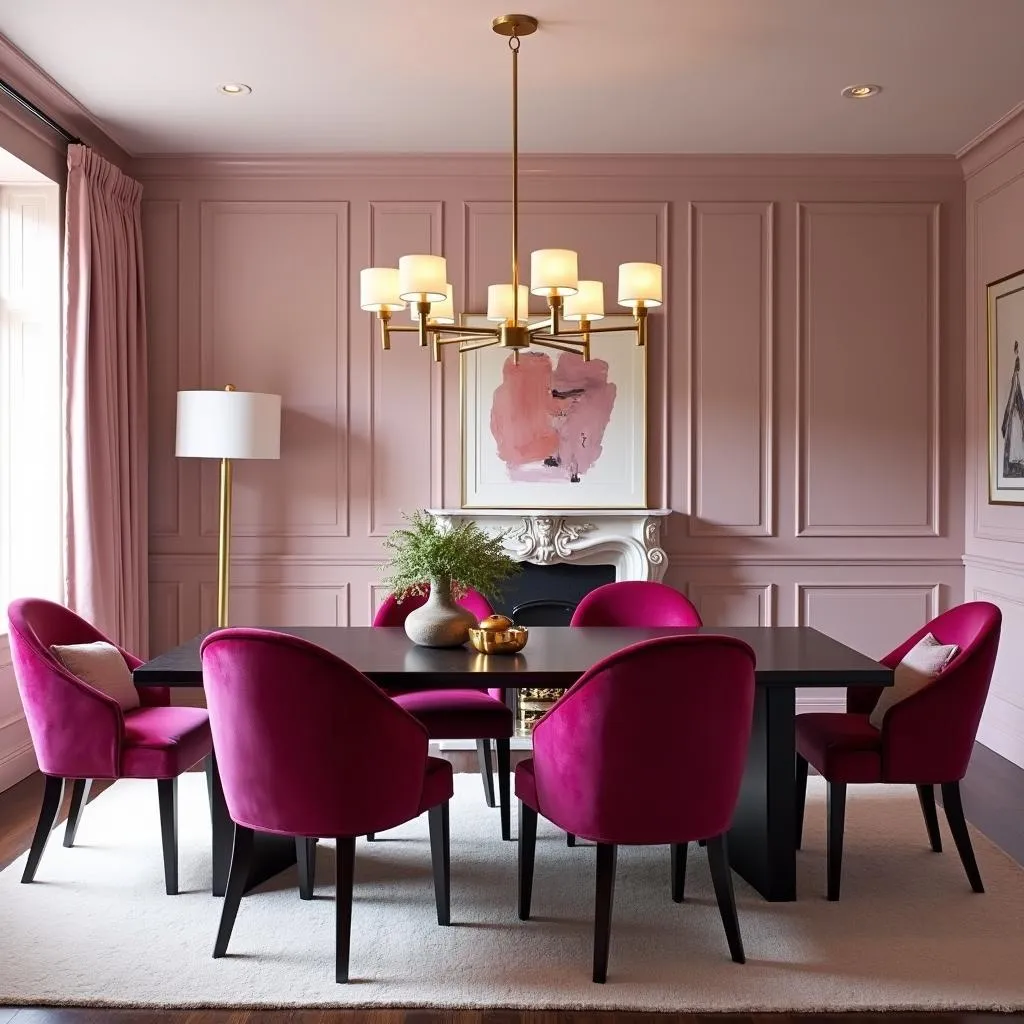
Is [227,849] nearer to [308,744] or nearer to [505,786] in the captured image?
[308,744]

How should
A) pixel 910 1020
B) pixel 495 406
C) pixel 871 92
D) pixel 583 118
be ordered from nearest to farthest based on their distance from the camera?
1. pixel 910 1020
2. pixel 871 92
3. pixel 583 118
4. pixel 495 406

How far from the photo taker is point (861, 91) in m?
4.39

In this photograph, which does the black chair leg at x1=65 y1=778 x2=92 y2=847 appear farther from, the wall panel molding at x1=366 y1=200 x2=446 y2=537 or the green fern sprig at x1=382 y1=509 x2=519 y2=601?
the wall panel molding at x1=366 y1=200 x2=446 y2=537

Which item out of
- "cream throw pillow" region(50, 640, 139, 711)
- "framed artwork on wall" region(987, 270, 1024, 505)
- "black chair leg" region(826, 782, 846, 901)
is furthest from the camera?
"framed artwork on wall" region(987, 270, 1024, 505)

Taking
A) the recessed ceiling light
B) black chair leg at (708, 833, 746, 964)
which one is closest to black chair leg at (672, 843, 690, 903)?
black chair leg at (708, 833, 746, 964)

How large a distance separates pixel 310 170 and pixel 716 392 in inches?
90.5

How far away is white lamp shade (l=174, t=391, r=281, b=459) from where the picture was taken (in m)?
4.73

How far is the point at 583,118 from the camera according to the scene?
15.6 feet

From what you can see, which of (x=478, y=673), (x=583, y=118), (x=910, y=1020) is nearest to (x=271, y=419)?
(x=583, y=118)

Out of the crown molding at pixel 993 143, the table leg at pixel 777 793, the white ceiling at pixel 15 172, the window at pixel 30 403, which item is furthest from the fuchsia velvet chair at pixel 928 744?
the white ceiling at pixel 15 172

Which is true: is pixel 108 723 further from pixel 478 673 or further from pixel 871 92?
pixel 871 92

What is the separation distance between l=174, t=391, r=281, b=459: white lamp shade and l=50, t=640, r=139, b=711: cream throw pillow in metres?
1.45

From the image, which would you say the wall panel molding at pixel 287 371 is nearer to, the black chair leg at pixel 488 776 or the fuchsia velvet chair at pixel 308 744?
the black chair leg at pixel 488 776

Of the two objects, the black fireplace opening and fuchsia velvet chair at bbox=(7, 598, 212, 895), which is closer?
fuchsia velvet chair at bbox=(7, 598, 212, 895)
